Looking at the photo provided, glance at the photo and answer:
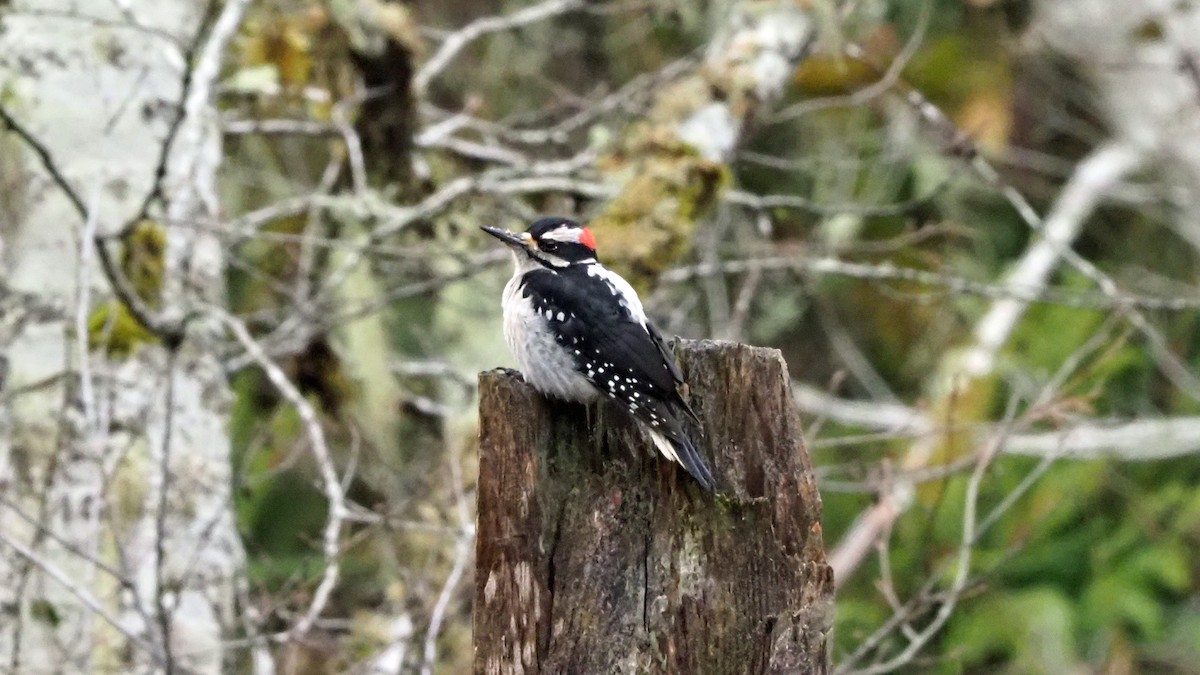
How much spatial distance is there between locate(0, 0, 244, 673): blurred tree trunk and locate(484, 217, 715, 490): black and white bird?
1090 millimetres

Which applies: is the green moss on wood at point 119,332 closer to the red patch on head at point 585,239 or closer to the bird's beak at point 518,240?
the bird's beak at point 518,240

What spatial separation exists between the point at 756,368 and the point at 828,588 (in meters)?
0.41

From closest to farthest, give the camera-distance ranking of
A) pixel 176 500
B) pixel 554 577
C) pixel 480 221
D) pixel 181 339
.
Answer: pixel 554 577, pixel 181 339, pixel 176 500, pixel 480 221

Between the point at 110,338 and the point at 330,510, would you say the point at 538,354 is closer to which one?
the point at 330,510

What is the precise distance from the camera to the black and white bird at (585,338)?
284cm

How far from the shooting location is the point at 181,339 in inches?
167

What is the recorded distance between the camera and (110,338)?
15.2 feet

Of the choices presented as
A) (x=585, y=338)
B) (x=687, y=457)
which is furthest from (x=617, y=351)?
(x=687, y=457)

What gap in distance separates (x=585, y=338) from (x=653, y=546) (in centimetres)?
102

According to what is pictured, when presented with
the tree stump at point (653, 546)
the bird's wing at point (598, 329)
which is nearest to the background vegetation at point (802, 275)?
the bird's wing at point (598, 329)

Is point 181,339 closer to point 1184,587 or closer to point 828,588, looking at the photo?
point 828,588

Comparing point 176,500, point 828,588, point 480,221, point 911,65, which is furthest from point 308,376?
point 911,65

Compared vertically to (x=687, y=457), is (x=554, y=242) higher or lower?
higher

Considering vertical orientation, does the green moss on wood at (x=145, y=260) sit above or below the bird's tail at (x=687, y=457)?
above
